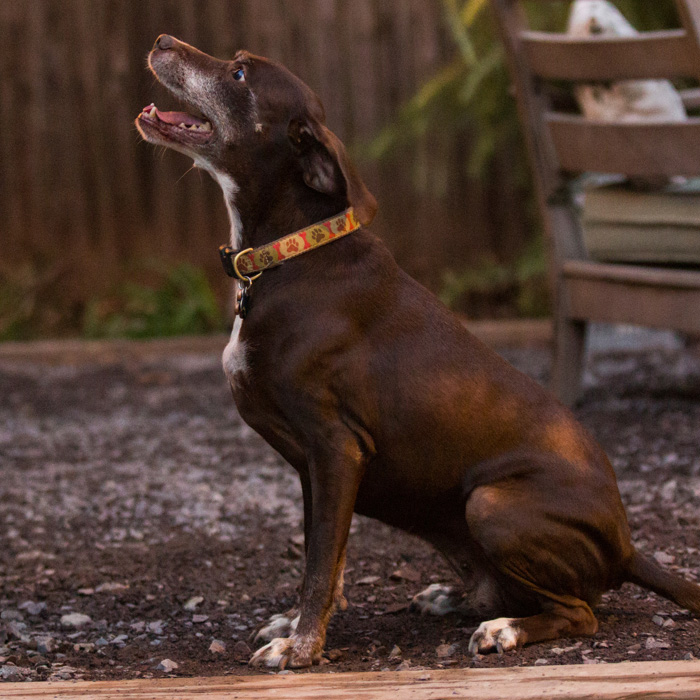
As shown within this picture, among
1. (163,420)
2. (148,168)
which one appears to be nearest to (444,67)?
(148,168)

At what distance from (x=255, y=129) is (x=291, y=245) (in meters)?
0.31

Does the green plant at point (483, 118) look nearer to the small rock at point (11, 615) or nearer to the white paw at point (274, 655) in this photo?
the small rock at point (11, 615)

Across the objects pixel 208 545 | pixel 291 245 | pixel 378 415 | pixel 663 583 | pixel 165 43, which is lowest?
pixel 208 545

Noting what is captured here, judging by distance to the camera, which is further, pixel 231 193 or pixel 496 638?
pixel 231 193

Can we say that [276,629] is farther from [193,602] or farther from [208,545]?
[208,545]

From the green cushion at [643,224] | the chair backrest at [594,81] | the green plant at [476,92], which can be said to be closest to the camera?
the chair backrest at [594,81]

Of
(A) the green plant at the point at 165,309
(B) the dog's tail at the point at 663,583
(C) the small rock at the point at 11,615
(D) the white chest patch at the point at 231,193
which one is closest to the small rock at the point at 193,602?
Result: (C) the small rock at the point at 11,615

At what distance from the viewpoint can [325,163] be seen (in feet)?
8.39

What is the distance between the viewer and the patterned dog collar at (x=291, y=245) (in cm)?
257

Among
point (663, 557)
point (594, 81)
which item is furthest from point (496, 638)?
point (594, 81)

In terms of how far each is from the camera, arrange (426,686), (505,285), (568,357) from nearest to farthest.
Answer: (426,686), (568,357), (505,285)

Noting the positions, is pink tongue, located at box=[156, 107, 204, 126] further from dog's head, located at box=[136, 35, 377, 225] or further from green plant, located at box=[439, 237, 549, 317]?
green plant, located at box=[439, 237, 549, 317]

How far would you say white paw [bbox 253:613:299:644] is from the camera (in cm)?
267

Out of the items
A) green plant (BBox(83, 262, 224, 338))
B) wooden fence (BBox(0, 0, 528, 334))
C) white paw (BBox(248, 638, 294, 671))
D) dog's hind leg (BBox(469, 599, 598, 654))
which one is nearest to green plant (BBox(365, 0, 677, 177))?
wooden fence (BBox(0, 0, 528, 334))
